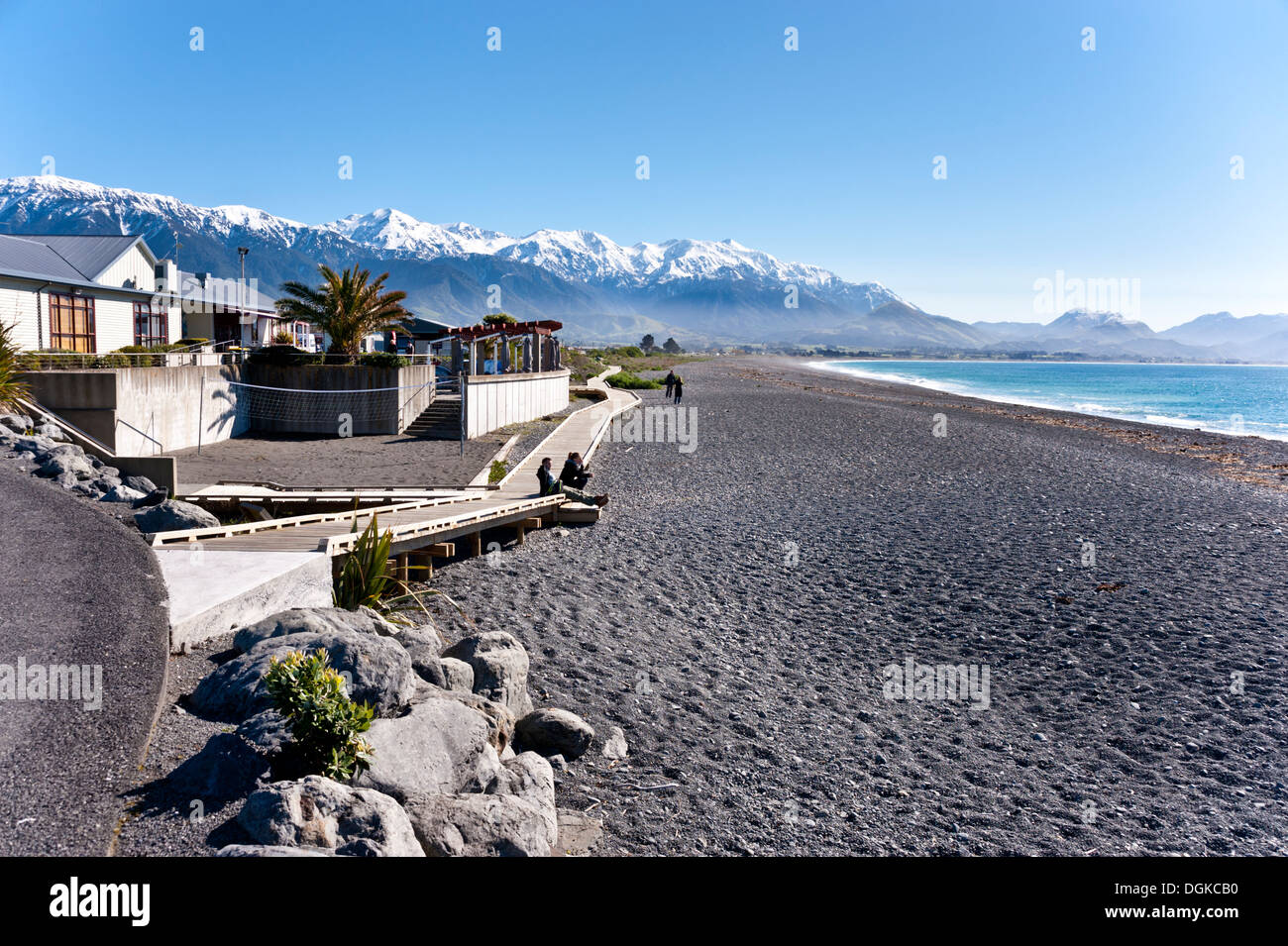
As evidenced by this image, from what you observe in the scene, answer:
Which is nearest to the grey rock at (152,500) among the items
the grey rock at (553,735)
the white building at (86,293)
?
the grey rock at (553,735)

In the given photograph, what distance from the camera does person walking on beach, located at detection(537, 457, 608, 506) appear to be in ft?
47.8

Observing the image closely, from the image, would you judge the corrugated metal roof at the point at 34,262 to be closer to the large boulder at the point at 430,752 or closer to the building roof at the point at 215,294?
the building roof at the point at 215,294

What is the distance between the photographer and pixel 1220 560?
12.4 m

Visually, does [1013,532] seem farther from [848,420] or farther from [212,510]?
[848,420]

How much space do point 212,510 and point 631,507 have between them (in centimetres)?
694

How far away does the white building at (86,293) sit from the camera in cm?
2288

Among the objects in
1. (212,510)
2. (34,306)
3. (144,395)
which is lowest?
(212,510)

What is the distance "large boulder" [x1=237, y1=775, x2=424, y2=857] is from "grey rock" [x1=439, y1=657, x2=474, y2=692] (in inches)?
79.1

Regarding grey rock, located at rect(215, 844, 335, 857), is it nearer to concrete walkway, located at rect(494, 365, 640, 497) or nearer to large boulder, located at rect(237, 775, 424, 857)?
large boulder, located at rect(237, 775, 424, 857)

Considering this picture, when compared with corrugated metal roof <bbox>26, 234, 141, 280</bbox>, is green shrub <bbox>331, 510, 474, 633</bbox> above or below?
below

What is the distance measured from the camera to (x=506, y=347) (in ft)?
96.7

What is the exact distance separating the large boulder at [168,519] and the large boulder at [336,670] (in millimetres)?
4580

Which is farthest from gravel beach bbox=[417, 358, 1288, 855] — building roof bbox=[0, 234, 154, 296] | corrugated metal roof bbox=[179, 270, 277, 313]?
corrugated metal roof bbox=[179, 270, 277, 313]
